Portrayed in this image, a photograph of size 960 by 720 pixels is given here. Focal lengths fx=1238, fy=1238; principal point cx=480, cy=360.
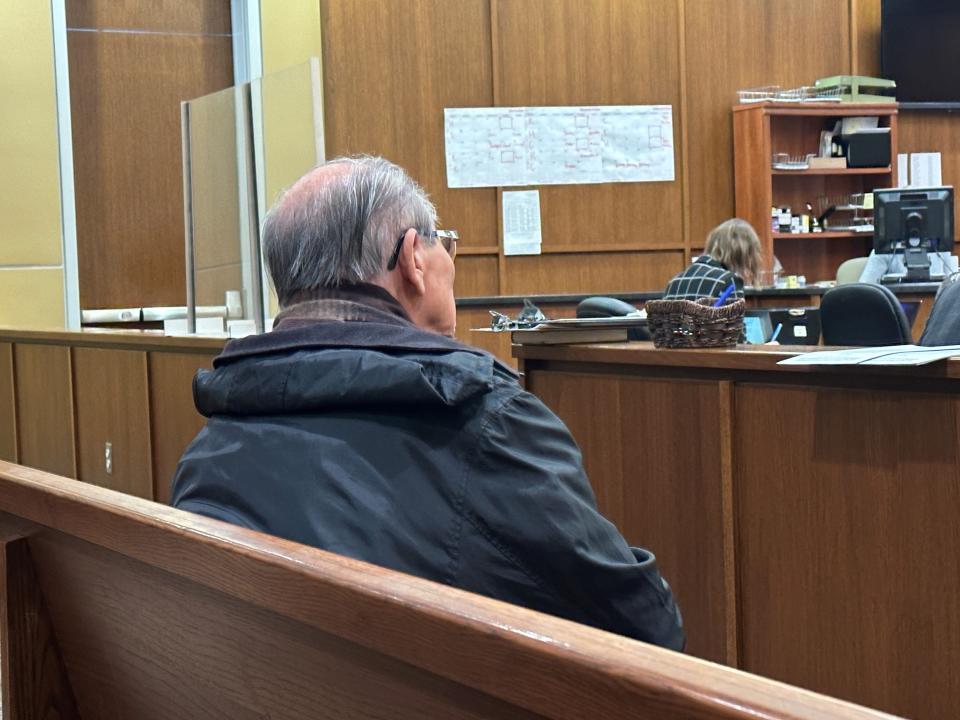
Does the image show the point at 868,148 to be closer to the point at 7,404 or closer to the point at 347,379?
the point at 7,404

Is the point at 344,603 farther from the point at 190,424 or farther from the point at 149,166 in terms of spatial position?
the point at 149,166

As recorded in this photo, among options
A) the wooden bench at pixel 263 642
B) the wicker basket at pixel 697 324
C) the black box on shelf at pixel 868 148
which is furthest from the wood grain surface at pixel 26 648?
the black box on shelf at pixel 868 148

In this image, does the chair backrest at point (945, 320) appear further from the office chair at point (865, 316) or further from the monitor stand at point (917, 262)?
the monitor stand at point (917, 262)

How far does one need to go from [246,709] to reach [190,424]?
342 cm

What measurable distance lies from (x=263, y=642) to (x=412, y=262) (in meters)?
0.75

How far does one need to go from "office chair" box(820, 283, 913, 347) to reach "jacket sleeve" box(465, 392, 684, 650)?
2.83 m

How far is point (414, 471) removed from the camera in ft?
4.34

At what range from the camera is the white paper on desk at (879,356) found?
206cm

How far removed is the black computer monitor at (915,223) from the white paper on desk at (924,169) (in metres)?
1.90

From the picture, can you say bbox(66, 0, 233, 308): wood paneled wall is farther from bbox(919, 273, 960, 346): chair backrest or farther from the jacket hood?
the jacket hood

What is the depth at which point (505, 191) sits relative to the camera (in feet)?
26.6

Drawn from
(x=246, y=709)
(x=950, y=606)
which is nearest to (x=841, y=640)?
(x=950, y=606)

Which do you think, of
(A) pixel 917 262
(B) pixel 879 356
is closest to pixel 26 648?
(B) pixel 879 356

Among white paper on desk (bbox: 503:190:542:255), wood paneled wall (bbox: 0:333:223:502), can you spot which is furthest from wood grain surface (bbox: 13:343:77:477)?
white paper on desk (bbox: 503:190:542:255)
